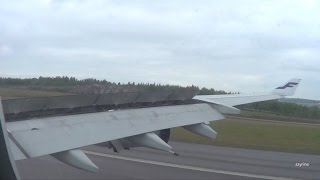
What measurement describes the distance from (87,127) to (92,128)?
0.09 meters

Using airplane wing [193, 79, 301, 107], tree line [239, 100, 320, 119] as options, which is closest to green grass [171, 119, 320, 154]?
airplane wing [193, 79, 301, 107]

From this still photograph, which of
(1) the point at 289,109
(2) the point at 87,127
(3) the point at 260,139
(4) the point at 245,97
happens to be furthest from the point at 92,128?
(1) the point at 289,109

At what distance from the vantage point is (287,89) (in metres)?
15.9

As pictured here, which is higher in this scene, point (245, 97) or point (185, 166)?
point (245, 97)

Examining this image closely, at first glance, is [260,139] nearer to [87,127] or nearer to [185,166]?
[185,166]

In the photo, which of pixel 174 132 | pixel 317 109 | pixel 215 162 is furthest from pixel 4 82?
pixel 317 109

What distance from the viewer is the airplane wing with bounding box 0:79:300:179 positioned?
487 cm

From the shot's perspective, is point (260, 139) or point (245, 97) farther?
point (260, 139)

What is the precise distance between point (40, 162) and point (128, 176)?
2924mm

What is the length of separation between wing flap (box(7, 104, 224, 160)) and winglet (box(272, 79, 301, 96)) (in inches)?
303

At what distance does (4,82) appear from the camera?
48.4ft

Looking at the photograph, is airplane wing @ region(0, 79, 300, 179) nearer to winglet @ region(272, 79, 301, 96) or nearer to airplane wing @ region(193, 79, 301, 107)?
airplane wing @ region(193, 79, 301, 107)

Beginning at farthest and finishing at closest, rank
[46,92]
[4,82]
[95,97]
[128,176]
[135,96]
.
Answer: [46,92] → [4,82] → [128,176] → [135,96] → [95,97]

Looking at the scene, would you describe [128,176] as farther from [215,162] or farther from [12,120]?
[12,120]
